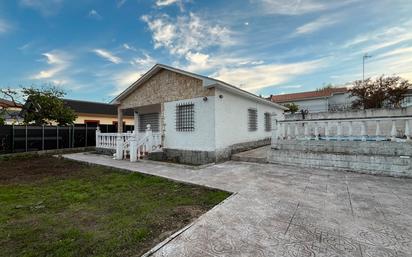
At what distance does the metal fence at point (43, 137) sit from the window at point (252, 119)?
12.1 m

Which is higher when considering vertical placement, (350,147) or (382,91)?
(382,91)

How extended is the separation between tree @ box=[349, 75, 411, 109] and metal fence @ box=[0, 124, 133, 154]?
75.7 ft

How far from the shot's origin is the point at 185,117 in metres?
9.39

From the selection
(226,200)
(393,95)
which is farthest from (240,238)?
(393,95)

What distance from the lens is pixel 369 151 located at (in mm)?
6422

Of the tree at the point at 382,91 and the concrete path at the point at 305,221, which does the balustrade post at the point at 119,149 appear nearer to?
the concrete path at the point at 305,221

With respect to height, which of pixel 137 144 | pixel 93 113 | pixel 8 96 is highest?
pixel 8 96

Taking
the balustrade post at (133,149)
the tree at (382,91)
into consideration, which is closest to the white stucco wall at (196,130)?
the balustrade post at (133,149)

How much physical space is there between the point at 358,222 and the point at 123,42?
13.5m

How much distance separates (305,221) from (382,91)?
63.2 ft

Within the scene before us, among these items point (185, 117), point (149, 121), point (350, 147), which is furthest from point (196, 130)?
point (350, 147)

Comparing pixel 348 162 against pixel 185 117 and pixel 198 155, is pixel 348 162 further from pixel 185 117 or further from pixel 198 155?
pixel 185 117

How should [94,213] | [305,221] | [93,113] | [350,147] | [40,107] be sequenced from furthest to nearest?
[93,113], [40,107], [350,147], [94,213], [305,221]

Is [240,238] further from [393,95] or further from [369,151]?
[393,95]
